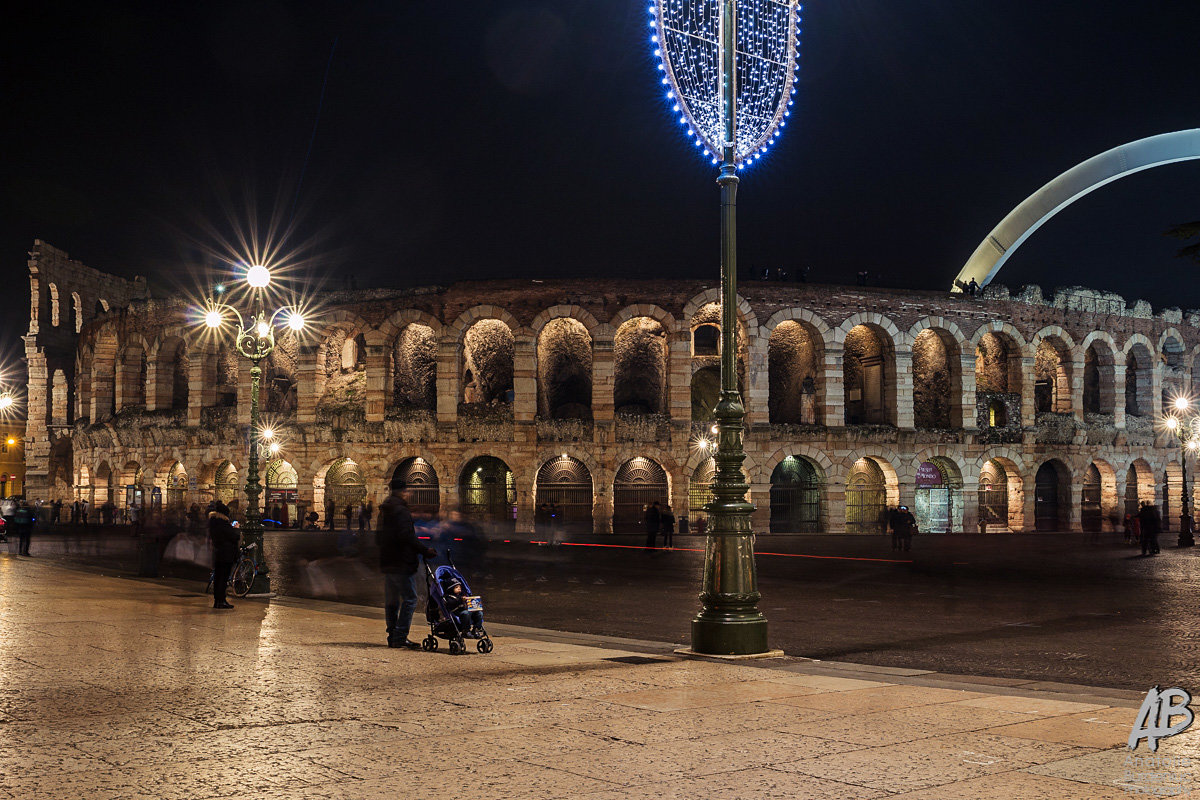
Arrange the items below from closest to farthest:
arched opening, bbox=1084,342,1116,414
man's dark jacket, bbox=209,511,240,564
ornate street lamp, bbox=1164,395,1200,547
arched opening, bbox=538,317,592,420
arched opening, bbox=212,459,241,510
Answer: man's dark jacket, bbox=209,511,240,564 < ornate street lamp, bbox=1164,395,1200,547 < arched opening, bbox=538,317,592,420 < arched opening, bbox=212,459,241,510 < arched opening, bbox=1084,342,1116,414

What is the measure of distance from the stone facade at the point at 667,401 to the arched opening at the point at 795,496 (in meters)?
0.08

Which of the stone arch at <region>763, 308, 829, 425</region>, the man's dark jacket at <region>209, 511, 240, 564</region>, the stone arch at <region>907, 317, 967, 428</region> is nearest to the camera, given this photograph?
the man's dark jacket at <region>209, 511, 240, 564</region>

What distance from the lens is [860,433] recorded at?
39406mm

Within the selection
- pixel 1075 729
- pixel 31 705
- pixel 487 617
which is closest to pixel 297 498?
pixel 487 617

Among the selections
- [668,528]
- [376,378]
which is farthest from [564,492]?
[376,378]

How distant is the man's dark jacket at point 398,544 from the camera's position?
10.3 metres

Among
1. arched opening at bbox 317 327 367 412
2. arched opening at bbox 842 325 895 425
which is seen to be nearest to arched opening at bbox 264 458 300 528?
arched opening at bbox 317 327 367 412

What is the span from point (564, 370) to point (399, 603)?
32416 mm

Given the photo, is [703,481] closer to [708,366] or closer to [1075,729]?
[708,366]

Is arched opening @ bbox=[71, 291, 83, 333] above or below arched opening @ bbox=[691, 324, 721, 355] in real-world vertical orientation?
above

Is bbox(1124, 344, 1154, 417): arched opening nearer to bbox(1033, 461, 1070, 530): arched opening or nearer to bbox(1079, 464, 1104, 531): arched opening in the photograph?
bbox(1079, 464, 1104, 531): arched opening

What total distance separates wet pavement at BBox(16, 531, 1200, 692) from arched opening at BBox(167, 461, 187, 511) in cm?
1073

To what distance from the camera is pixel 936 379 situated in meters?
43.1

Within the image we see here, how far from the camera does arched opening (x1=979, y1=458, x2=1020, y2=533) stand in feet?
139
